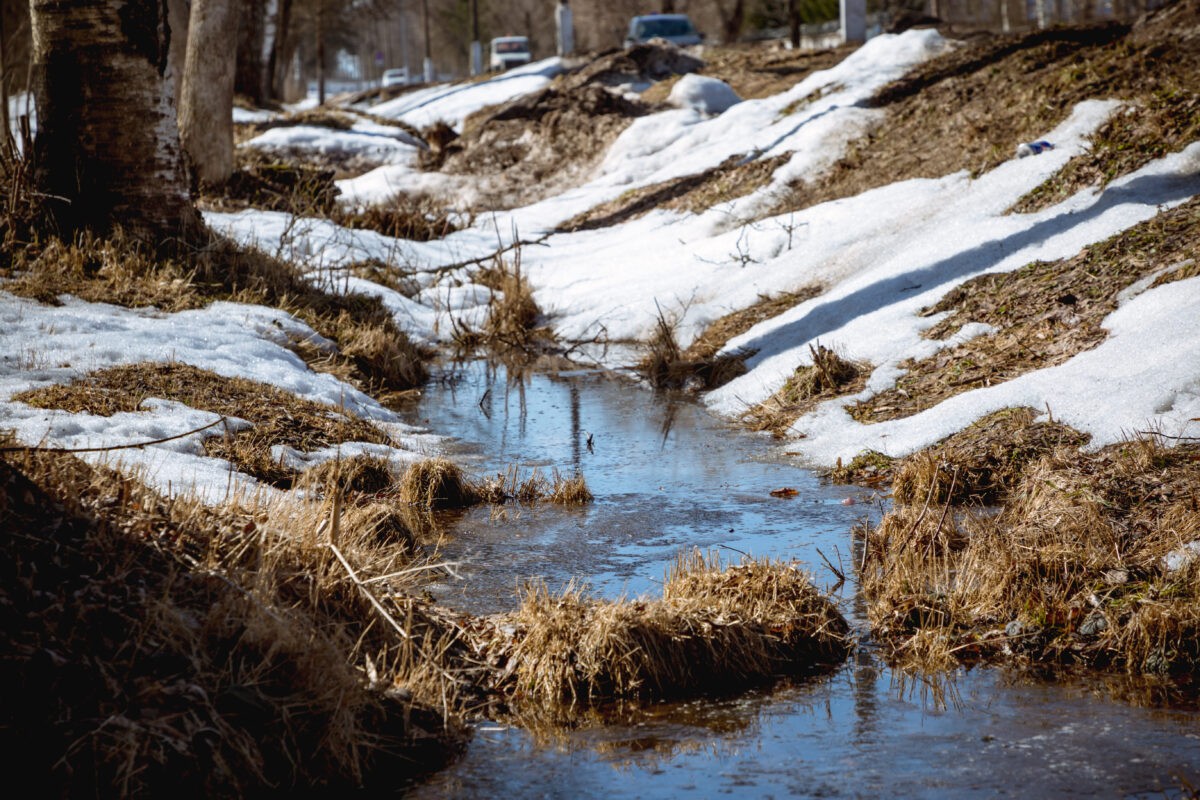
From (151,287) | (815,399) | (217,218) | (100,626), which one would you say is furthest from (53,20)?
(100,626)

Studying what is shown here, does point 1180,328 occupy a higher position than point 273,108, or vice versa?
point 273,108

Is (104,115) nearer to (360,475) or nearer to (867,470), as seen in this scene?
(360,475)

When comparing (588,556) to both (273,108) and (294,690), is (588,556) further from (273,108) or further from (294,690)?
(273,108)

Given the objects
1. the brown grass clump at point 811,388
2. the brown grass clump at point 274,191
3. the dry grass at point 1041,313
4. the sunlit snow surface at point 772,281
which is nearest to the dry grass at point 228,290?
the sunlit snow surface at point 772,281

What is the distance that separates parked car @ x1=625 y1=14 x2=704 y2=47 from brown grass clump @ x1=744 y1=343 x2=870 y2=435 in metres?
27.3

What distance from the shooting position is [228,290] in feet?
31.3

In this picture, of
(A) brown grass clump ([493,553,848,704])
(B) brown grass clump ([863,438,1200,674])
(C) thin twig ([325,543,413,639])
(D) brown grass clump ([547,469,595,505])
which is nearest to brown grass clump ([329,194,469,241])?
(D) brown grass clump ([547,469,595,505])

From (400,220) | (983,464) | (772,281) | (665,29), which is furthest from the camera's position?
(665,29)

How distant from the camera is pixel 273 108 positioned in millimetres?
26016

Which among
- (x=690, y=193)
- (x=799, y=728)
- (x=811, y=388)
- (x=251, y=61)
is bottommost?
(x=799, y=728)

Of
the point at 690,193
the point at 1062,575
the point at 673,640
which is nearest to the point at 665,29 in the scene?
the point at 690,193

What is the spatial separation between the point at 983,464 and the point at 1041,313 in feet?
6.90

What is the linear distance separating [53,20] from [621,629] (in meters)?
7.35

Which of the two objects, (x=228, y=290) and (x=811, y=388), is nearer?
(x=811, y=388)
